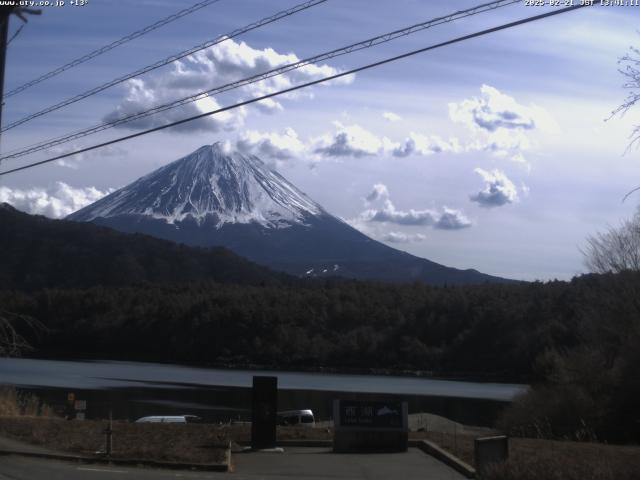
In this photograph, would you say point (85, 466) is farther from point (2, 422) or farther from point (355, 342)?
point (355, 342)

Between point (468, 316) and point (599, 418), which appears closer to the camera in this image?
point (599, 418)

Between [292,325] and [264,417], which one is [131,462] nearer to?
[264,417]

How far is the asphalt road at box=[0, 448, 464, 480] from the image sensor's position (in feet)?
52.0

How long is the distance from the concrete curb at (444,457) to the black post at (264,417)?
3490 millimetres

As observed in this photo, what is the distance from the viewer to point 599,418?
32.4 metres

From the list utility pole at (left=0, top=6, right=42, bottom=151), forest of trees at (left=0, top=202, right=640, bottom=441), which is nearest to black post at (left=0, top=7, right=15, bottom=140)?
utility pole at (left=0, top=6, right=42, bottom=151)

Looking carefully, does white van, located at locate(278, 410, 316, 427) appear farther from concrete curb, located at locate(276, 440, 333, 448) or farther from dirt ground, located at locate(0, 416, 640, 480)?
concrete curb, located at locate(276, 440, 333, 448)

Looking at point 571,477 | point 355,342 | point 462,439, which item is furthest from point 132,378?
point 571,477

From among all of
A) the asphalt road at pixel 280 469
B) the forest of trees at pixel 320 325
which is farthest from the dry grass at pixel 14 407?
the forest of trees at pixel 320 325

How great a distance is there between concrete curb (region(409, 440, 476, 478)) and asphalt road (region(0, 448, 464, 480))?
16cm

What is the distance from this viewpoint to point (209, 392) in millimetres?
72188

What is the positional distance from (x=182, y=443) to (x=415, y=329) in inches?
4419

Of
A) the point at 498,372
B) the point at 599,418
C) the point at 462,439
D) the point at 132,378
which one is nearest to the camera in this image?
the point at 462,439

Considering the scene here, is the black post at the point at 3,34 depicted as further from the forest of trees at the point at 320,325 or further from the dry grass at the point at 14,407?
the forest of trees at the point at 320,325
